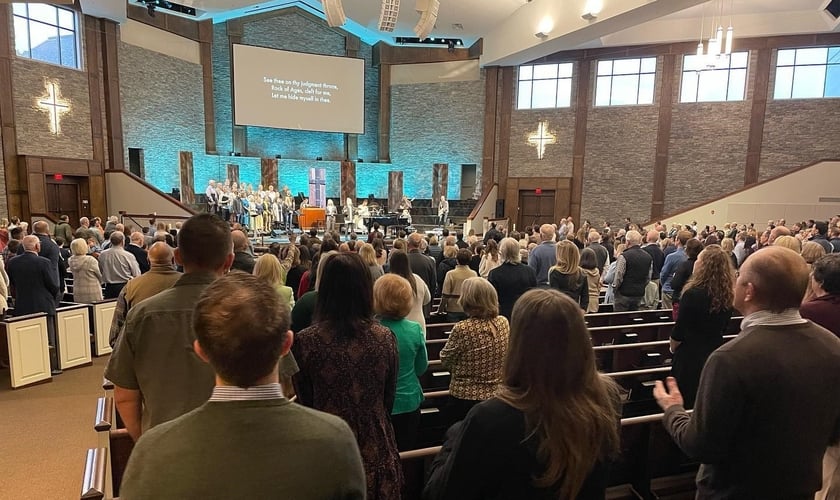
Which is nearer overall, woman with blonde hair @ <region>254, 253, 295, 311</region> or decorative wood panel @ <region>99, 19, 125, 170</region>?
woman with blonde hair @ <region>254, 253, 295, 311</region>

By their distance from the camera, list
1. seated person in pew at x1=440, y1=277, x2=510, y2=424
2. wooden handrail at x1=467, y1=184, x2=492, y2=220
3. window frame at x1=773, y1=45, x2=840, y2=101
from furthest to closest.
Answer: wooden handrail at x1=467, y1=184, x2=492, y2=220 → window frame at x1=773, y1=45, x2=840, y2=101 → seated person in pew at x1=440, y1=277, x2=510, y2=424

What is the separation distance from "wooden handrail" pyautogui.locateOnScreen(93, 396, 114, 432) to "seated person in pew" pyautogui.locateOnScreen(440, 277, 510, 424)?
5.53ft

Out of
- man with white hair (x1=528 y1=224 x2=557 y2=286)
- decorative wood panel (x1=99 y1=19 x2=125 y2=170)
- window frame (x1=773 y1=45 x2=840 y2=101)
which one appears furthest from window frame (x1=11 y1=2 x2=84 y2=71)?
window frame (x1=773 y1=45 x2=840 y2=101)

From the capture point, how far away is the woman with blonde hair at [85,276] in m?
5.75

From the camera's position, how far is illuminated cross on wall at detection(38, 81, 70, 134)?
12562mm

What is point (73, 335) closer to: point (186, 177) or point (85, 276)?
point (85, 276)

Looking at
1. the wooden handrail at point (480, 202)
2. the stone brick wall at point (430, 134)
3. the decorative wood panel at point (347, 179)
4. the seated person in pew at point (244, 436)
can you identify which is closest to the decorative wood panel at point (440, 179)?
the stone brick wall at point (430, 134)

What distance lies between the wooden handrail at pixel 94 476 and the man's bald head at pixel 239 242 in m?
1.93

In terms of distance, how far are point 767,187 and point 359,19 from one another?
13.8m

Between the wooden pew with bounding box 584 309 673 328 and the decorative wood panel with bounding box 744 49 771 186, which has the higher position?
the decorative wood panel with bounding box 744 49 771 186

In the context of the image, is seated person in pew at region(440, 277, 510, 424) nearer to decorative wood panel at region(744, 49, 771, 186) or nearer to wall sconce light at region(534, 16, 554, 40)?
wall sconce light at region(534, 16, 554, 40)

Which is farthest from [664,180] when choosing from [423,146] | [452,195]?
[423,146]

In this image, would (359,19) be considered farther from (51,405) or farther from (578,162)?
(51,405)

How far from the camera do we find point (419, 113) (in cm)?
1936
